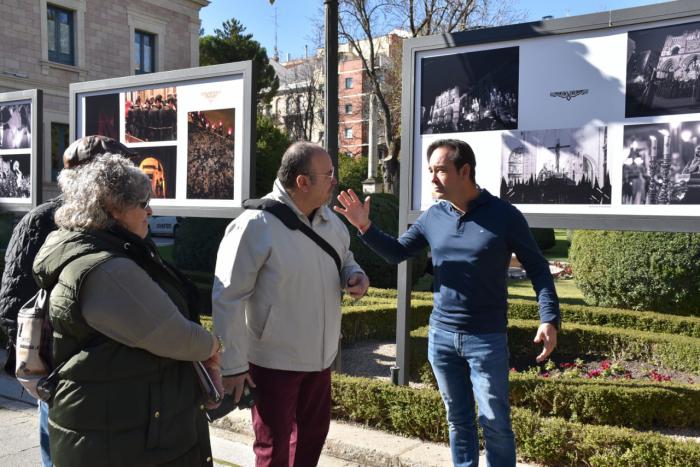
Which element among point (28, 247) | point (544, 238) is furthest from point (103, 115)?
point (544, 238)

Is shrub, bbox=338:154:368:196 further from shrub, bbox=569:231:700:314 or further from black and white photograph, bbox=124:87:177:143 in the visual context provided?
black and white photograph, bbox=124:87:177:143

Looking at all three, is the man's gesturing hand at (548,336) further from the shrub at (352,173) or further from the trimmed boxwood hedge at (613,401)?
the shrub at (352,173)

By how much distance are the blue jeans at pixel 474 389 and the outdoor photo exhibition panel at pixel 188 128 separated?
2846 millimetres

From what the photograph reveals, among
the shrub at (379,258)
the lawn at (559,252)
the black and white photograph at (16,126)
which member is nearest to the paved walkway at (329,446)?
the black and white photograph at (16,126)

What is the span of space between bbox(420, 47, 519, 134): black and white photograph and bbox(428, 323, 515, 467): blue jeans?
183 cm

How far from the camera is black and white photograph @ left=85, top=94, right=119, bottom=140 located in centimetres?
654

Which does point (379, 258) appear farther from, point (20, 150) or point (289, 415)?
point (289, 415)

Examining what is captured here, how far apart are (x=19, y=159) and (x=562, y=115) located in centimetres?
618

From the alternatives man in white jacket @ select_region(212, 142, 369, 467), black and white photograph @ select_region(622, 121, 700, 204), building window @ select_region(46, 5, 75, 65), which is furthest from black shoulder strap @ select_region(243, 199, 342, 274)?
building window @ select_region(46, 5, 75, 65)

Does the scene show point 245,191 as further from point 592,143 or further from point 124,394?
point 124,394

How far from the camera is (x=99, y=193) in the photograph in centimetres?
210

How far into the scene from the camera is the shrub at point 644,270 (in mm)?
8492

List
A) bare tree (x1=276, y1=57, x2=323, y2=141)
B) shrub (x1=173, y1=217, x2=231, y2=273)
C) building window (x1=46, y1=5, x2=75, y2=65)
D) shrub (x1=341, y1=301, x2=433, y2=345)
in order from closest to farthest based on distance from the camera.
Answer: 1. shrub (x1=341, y1=301, x2=433, y2=345)
2. shrub (x1=173, y1=217, x2=231, y2=273)
3. building window (x1=46, y1=5, x2=75, y2=65)
4. bare tree (x1=276, y1=57, x2=323, y2=141)

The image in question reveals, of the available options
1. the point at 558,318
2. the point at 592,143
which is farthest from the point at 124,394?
the point at 592,143
